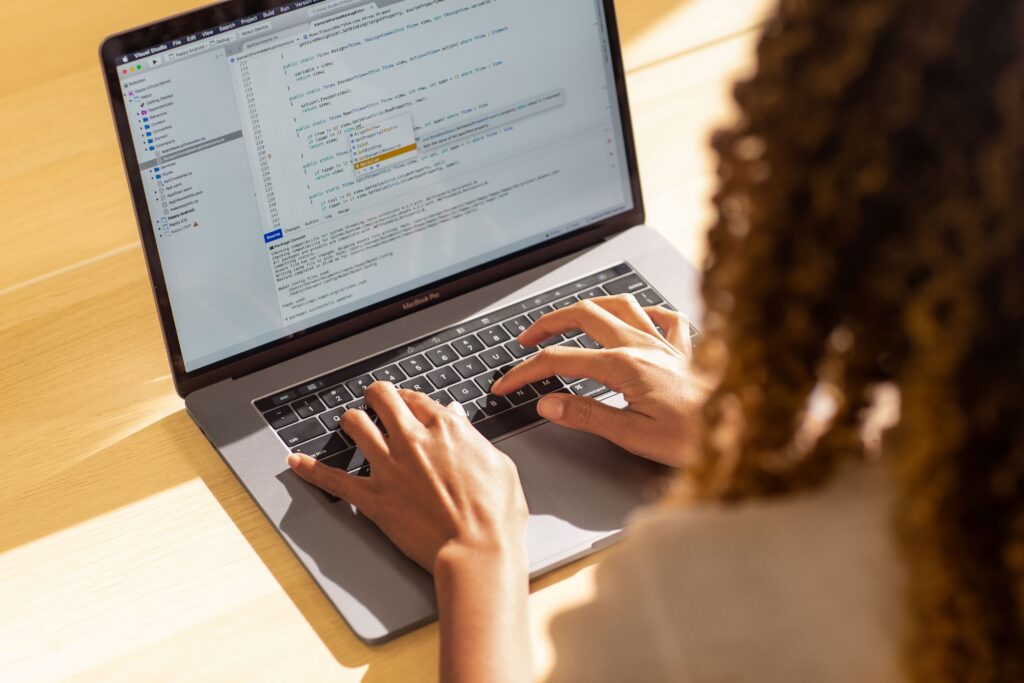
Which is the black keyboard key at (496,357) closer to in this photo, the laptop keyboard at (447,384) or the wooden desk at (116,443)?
the laptop keyboard at (447,384)

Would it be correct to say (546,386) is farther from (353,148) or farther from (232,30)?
(232,30)

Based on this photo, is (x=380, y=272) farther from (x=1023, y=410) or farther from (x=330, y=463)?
(x=1023, y=410)

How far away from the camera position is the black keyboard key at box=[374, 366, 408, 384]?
942 mm

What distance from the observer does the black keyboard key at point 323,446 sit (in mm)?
874

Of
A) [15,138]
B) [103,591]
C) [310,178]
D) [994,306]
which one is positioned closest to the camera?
[994,306]

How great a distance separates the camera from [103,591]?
32.3 inches

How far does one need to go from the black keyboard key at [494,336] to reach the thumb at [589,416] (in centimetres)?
10

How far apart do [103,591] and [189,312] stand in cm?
23

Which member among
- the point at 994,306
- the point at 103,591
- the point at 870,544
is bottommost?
the point at 103,591

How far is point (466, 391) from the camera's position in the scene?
36.6 inches

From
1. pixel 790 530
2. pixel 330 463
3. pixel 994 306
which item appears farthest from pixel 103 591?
pixel 994 306

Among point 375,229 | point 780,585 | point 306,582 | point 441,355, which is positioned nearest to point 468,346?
point 441,355

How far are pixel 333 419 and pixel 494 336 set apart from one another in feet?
0.53

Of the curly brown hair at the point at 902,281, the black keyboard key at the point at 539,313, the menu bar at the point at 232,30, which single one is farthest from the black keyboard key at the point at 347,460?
the curly brown hair at the point at 902,281
